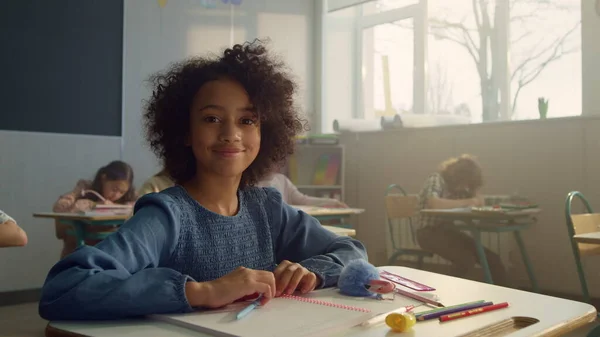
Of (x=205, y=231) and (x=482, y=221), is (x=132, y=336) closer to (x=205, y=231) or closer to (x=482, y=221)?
(x=205, y=231)

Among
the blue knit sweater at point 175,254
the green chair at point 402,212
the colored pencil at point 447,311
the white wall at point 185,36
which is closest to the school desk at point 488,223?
the green chair at point 402,212

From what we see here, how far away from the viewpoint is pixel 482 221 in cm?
387

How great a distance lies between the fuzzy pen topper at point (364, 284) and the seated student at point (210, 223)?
6 cm

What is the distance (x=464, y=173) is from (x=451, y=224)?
38 centimetres

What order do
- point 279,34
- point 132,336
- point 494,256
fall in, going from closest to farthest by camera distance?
point 132,336, point 494,256, point 279,34

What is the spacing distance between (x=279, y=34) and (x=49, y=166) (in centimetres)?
269

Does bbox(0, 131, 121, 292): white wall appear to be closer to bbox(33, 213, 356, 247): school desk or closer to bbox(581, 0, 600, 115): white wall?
bbox(33, 213, 356, 247): school desk

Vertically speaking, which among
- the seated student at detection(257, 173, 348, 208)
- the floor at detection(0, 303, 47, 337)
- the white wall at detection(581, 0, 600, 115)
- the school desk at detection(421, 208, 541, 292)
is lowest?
the floor at detection(0, 303, 47, 337)

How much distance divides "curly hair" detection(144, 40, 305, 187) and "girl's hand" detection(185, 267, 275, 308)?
1.24ft

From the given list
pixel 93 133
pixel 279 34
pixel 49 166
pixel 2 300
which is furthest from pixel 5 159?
pixel 279 34

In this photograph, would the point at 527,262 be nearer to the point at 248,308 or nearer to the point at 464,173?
the point at 464,173

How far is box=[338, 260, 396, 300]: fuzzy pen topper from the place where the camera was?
94 cm

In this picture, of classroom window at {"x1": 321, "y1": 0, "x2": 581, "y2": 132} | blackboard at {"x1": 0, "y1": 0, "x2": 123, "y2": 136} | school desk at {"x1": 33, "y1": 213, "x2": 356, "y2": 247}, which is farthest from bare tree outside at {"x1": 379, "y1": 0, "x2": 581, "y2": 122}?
school desk at {"x1": 33, "y1": 213, "x2": 356, "y2": 247}

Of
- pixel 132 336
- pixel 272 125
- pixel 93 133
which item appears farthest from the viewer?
pixel 93 133
